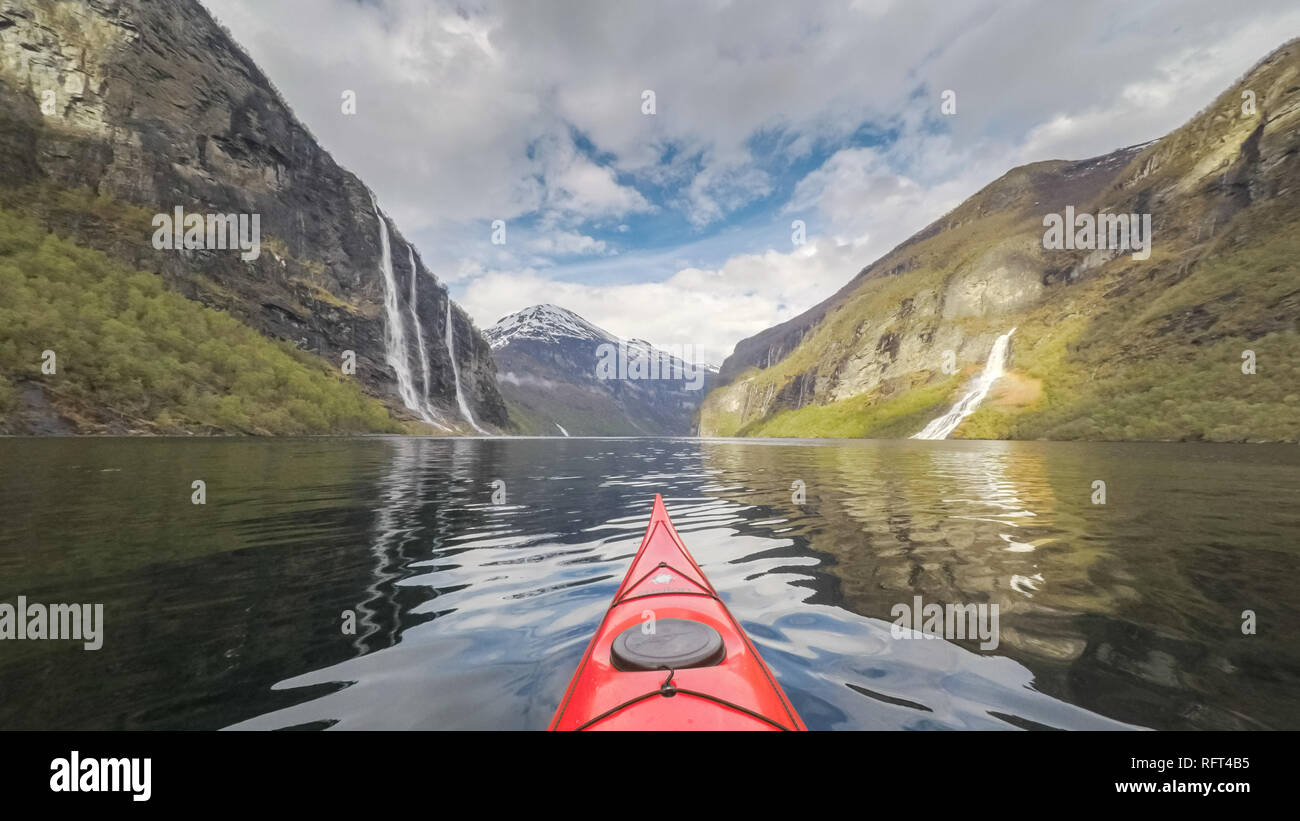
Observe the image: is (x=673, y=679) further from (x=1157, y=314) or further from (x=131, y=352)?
(x=1157, y=314)

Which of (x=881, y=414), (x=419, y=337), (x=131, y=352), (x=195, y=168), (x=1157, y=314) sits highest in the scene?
(x=195, y=168)

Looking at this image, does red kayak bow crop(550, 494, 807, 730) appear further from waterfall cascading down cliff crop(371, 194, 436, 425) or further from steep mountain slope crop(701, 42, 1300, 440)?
waterfall cascading down cliff crop(371, 194, 436, 425)

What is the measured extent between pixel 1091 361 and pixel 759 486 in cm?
12325

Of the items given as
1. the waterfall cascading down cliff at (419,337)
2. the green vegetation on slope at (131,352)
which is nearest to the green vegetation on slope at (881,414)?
Answer: the waterfall cascading down cliff at (419,337)

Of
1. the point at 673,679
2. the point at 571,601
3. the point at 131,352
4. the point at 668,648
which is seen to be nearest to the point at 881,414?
the point at 131,352

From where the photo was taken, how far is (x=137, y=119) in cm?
8906

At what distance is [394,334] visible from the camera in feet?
432

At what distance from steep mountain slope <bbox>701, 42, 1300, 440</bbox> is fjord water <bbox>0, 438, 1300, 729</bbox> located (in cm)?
8310

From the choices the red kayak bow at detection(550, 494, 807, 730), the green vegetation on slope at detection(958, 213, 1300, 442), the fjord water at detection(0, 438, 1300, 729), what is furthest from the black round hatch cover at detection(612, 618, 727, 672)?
the green vegetation on slope at detection(958, 213, 1300, 442)

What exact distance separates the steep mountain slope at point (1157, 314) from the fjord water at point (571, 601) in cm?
8310

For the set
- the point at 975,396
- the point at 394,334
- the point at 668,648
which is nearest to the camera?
the point at 668,648

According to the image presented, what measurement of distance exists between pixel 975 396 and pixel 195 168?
18318cm

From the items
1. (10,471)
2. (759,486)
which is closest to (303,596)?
(759,486)

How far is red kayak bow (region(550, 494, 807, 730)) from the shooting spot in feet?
12.4
